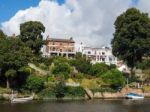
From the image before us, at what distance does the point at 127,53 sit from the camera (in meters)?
102

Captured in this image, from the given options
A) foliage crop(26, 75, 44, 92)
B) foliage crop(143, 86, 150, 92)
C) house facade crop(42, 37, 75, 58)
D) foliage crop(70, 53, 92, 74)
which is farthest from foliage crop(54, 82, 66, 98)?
house facade crop(42, 37, 75, 58)

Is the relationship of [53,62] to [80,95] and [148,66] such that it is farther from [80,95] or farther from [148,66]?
[148,66]

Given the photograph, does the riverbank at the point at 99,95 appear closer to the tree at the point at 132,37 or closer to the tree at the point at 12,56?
the tree at the point at 12,56

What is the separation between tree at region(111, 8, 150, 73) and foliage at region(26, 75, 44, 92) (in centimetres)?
2661

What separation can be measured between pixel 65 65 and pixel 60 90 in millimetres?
10637

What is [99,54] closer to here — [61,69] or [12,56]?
[61,69]

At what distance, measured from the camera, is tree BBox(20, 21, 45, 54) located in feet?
339

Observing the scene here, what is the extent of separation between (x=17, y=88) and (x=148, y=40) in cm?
3362

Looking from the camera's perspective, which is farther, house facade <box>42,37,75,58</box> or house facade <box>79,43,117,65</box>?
house facade <box>79,43,117,65</box>

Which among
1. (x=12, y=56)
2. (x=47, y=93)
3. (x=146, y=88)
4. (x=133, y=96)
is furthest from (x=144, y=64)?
(x=12, y=56)

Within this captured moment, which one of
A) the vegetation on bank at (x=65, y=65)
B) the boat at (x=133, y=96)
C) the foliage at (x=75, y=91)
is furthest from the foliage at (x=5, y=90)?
the boat at (x=133, y=96)

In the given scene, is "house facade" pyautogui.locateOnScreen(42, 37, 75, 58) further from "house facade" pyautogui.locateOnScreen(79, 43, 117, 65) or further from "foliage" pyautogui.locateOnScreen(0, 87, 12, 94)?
"foliage" pyautogui.locateOnScreen(0, 87, 12, 94)

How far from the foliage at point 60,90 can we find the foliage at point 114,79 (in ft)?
35.2

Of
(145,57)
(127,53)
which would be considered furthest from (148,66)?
(127,53)
